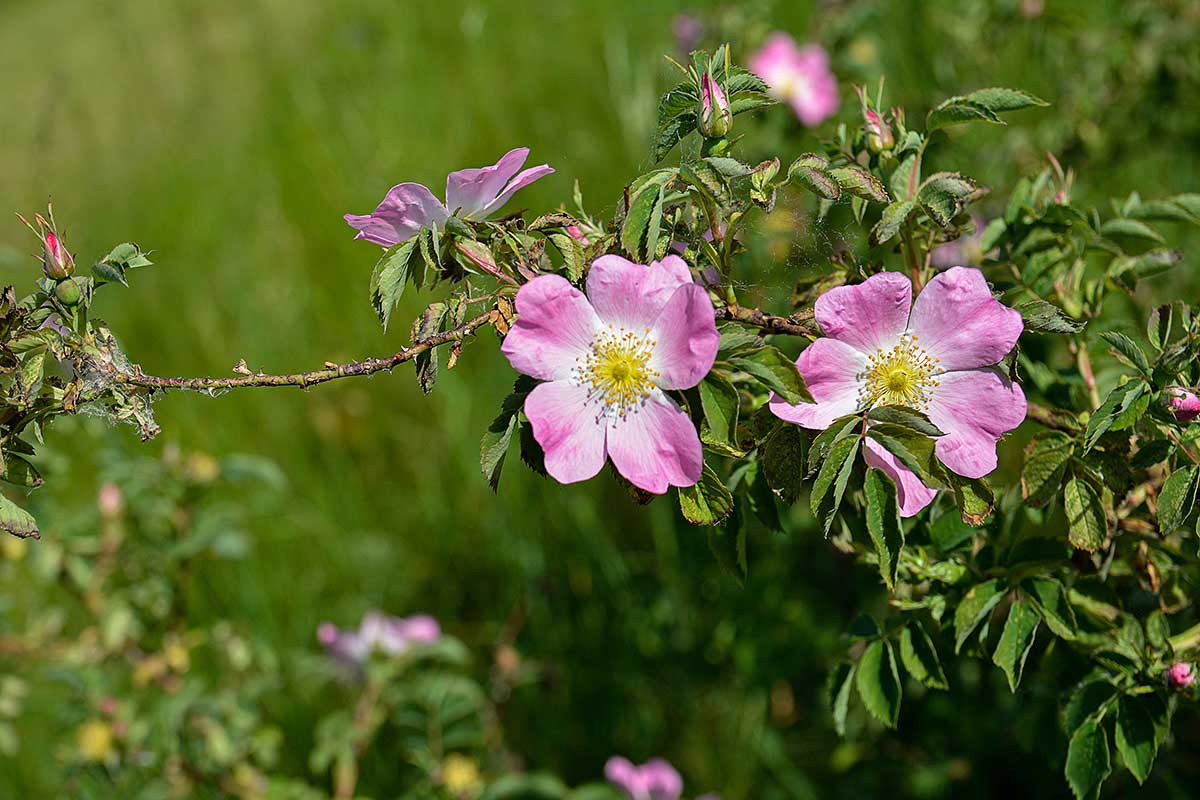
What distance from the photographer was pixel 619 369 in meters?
0.72

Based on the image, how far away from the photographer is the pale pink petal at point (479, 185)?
0.71 m

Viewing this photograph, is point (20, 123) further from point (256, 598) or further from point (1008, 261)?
point (1008, 261)

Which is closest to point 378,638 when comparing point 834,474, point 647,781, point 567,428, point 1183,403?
point 647,781

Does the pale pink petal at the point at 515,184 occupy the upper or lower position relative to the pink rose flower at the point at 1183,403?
upper

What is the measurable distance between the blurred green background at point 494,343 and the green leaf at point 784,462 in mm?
373

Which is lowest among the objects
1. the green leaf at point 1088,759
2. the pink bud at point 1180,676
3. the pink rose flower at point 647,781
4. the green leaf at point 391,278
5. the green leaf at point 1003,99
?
the pink rose flower at point 647,781

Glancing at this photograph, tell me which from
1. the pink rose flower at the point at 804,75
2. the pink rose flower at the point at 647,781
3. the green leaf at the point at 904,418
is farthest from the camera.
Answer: the pink rose flower at the point at 804,75

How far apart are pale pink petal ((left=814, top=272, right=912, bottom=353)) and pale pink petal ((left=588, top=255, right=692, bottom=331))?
0.33 feet

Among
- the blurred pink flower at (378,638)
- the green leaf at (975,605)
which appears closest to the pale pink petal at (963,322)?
the green leaf at (975,605)

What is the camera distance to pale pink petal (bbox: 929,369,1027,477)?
0.70 meters

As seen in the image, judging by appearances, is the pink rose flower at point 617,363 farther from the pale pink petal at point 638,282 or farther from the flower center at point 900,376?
the flower center at point 900,376

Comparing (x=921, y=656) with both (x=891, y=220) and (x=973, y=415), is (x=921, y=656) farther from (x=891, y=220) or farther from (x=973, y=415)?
(x=891, y=220)

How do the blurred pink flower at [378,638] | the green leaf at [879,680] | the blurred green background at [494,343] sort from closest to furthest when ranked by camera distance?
the green leaf at [879,680], the blurred pink flower at [378,638], the blurred green background at [494,343]

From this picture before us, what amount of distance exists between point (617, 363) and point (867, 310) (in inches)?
6.9
